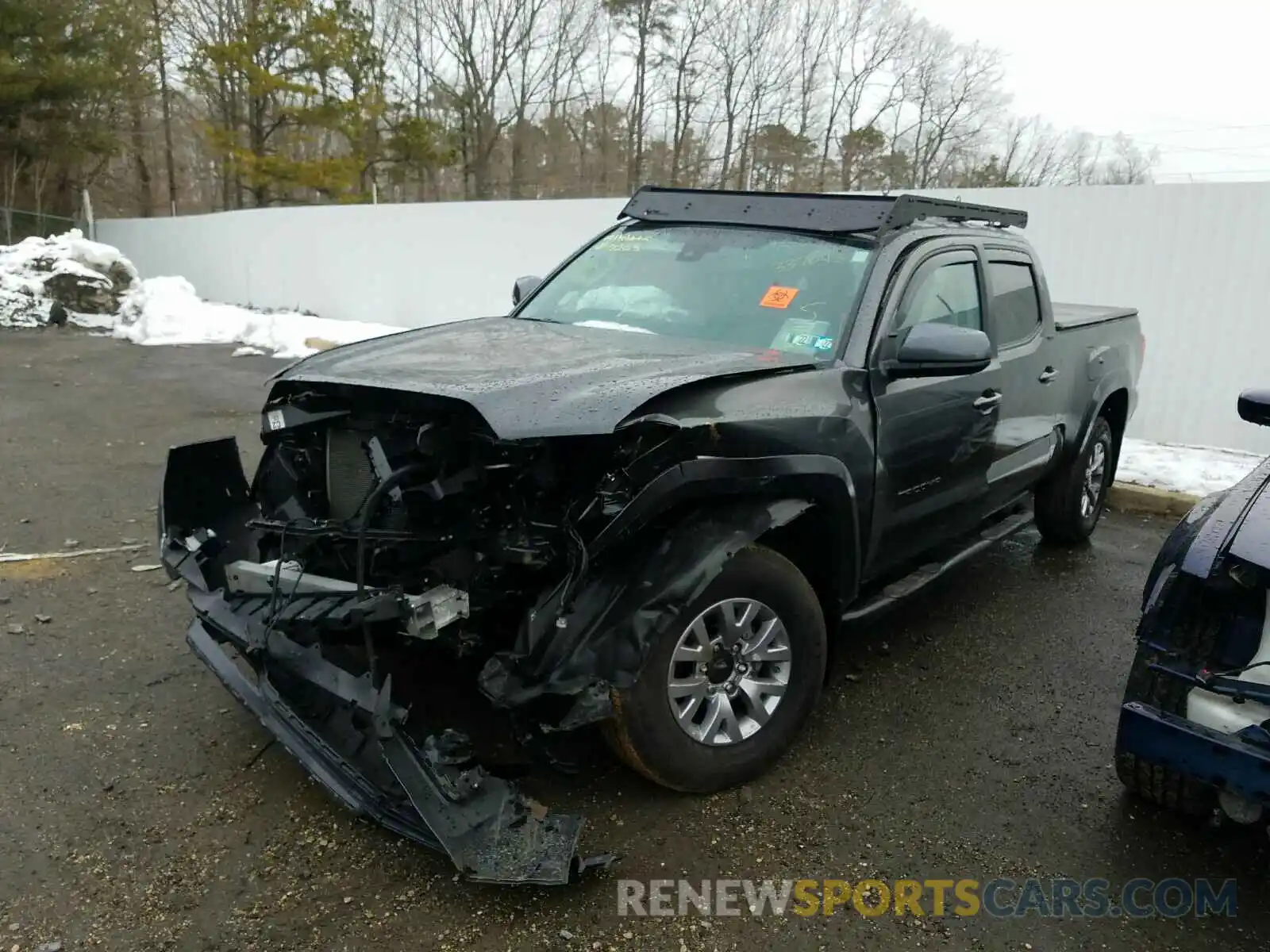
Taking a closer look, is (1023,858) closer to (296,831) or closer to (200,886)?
(296,831)

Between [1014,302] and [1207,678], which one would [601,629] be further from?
[1014,302]

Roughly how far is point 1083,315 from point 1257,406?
2.19 meters

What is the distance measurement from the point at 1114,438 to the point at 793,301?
3.36m

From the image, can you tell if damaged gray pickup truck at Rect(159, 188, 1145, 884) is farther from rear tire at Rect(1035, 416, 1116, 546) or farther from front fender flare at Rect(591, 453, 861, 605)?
rear tire at Rect(1035, 416, 1116, 546)

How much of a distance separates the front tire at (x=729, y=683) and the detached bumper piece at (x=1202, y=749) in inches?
41.0

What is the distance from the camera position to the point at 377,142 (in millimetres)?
30688

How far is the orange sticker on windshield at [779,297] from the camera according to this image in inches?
145

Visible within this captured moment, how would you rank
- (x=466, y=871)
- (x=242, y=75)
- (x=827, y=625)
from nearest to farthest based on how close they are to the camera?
1. (x=466, y=871)
2. (x=827, y=625)
3. (x=242, y=75)

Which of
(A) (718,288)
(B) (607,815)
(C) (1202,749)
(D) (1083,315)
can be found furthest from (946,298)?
(B) (607,815)

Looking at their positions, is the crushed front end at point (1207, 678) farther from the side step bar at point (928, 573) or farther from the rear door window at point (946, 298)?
the rear door window at point (946, 298)

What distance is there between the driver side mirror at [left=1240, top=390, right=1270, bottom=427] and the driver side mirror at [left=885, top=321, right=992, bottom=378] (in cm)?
102

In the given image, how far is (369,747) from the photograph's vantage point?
2729mm

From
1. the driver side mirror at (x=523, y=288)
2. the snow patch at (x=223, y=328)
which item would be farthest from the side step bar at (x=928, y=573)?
the snow patch at (x=223, y=328)

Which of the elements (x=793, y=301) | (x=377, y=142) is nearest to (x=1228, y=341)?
(x=793, y=301)
